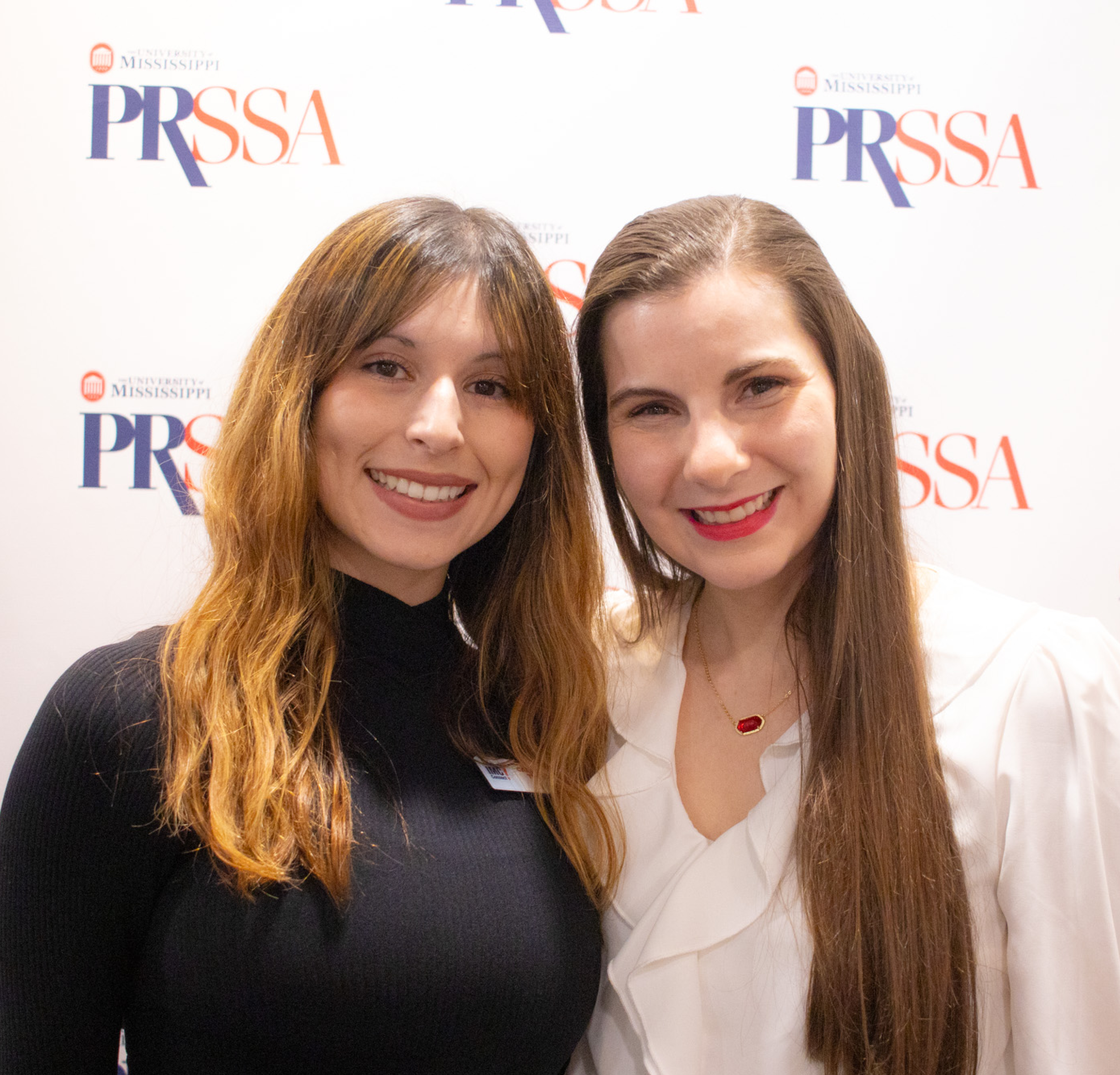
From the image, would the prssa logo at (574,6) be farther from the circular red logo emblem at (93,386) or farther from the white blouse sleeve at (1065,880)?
the white blouse sleeve at (1065,880)

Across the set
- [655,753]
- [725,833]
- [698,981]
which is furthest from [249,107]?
[698,981]

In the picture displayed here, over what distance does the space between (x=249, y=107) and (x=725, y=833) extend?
2.00 m

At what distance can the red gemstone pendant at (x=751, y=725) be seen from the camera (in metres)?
1.64

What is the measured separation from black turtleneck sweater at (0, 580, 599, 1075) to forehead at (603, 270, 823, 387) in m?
0.80

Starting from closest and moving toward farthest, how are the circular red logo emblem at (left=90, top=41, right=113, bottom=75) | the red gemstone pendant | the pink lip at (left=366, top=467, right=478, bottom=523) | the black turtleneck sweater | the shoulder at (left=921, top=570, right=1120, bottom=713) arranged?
the black turtleneck sweater
the shoulder at (left=921, top=570, right=1120, bottom=713)
the pink lip at (left=366, top=467, right=478, bottom=523)
the red gemstone pendant
the circular red logo emblem at (left=90, top=41, right=113, bottom=75)

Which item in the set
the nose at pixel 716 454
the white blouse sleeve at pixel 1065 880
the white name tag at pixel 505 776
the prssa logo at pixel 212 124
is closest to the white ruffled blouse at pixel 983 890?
the white blouse sleeve at pixel 1065 880

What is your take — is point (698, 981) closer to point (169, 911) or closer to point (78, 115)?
point (169, 911)

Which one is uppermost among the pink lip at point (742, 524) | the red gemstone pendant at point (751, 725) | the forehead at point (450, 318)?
the forehead at point (450, 318)

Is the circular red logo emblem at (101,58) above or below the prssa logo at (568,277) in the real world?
above

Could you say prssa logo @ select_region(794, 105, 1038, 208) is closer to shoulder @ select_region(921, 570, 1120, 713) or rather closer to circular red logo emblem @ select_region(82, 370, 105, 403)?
shoulder @ select_region(921, 570, 1120, 713)

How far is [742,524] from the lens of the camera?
156 cm

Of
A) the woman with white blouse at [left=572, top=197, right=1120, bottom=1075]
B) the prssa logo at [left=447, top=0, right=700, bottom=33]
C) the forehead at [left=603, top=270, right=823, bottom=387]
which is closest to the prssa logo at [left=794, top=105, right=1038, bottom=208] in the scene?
the prssa logo at [left=447, top=0, right=700, bottom=33]

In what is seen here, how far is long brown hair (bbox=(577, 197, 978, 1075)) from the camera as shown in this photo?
1.35 meters

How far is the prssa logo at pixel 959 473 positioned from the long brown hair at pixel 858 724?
904 millimetres
